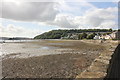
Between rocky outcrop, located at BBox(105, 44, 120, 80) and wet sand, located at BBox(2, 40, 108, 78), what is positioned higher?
rocky outcrop, located at BBox(105, 44, 120, 80)

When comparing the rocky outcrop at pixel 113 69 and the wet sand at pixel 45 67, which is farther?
the wet sand at pixel 45 67

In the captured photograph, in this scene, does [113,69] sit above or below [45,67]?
above

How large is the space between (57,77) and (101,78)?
4.66m

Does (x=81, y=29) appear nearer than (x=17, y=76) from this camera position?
No

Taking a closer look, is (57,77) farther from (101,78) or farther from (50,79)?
(101,78)

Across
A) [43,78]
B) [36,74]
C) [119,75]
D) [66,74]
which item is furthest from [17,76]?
[119,75]

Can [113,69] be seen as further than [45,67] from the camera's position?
No

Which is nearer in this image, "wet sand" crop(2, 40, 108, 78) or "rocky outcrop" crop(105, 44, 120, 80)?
"rocky outcrop" crop(105, 44, 120, 80)

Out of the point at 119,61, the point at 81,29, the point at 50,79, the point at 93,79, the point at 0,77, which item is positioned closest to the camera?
the point at 93,79

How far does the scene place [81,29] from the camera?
575ft

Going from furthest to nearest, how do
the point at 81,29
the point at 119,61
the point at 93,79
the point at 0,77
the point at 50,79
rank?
the point at 81,29
the point at 119,61
the point at 0,77
the point at 50,79
the point at 93,79

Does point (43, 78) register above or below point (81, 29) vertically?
below

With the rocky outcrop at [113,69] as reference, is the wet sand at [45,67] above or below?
below

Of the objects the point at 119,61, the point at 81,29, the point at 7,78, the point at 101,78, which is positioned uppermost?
the point at 81,29
